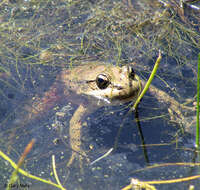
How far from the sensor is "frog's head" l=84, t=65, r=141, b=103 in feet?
12.3

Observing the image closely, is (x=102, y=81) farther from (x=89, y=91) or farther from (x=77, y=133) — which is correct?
(x=77, y=133)

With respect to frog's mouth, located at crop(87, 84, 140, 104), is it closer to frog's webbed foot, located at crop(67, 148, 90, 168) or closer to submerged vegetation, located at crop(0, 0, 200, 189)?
submerged vegetation, located at crop(0, 0, 200, 189)

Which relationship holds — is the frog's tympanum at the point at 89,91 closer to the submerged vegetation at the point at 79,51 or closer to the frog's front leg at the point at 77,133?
the frog's front leg at the point at 77,133

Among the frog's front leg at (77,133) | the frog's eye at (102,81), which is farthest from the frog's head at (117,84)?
the frog's front leg at (77,133)

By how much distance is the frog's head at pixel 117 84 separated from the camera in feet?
12.3

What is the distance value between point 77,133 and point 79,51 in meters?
1.81

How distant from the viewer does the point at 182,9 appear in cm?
529

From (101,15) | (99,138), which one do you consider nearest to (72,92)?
(99,138)

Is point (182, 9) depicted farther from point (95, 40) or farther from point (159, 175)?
point (159, 175)

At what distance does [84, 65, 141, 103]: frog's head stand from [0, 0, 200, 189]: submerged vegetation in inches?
16.1

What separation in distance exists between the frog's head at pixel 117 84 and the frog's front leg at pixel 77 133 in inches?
16.0

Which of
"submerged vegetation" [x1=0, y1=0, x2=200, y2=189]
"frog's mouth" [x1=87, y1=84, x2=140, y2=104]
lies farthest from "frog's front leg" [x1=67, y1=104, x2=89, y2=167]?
"frog's mouth" [x1=87, y1=84, x2=140, y2=104]

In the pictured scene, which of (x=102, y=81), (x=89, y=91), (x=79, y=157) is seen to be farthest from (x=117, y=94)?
(x=79, y=157)

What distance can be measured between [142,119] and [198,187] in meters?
1.18
